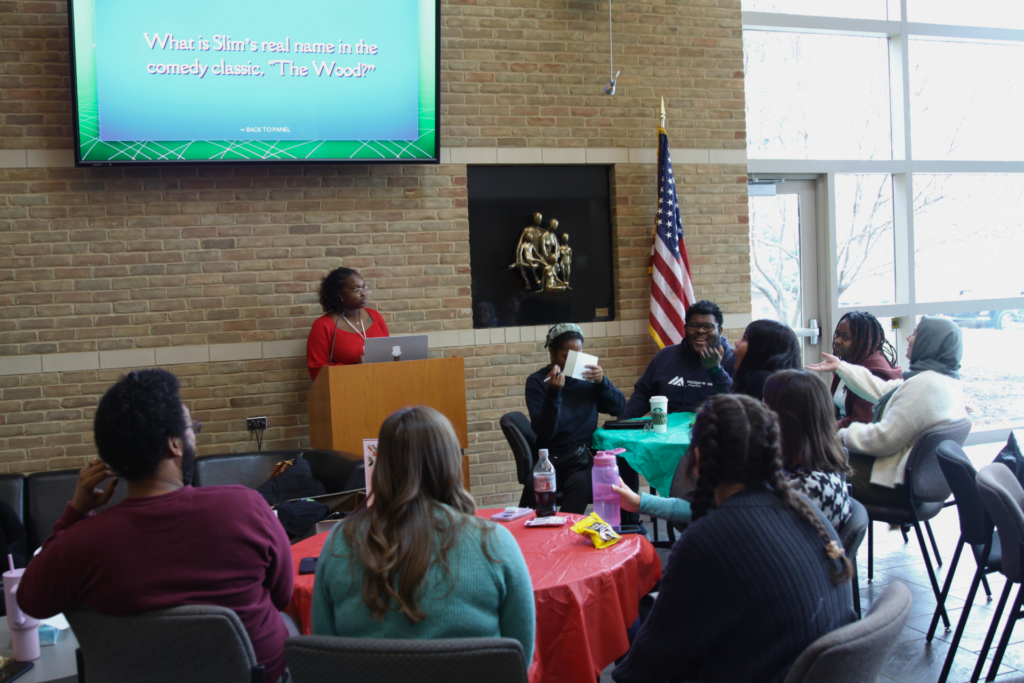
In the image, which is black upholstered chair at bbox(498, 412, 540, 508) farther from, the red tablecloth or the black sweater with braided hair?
the black sweater with braided hair

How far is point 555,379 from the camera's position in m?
4.52

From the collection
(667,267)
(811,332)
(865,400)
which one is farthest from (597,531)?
(811,332)

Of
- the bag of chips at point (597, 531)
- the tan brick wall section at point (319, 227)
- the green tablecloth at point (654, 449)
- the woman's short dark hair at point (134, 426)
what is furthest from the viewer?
the tan brick wall section at point (319, 227)

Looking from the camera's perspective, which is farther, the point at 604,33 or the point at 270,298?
the point at 604,33

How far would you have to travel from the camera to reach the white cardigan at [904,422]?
12.3 ft

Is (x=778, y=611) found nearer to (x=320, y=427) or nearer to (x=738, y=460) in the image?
(x=738, y=460)

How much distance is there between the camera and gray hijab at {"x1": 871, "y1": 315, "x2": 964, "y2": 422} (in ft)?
12.6

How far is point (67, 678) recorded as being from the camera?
2.01m

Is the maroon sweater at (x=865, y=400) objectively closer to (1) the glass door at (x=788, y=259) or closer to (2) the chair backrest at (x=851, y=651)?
(1) the glass door at (x=788, y=259)

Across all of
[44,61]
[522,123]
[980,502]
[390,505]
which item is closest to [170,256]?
[44,61]

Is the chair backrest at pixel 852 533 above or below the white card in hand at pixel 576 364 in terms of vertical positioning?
below

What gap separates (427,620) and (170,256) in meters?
4.52

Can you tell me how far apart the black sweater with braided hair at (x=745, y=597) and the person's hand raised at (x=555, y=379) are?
263 cm

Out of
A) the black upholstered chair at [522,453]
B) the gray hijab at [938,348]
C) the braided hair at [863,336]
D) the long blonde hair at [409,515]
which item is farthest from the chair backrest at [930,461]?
the long blonde hair at [409,515]
